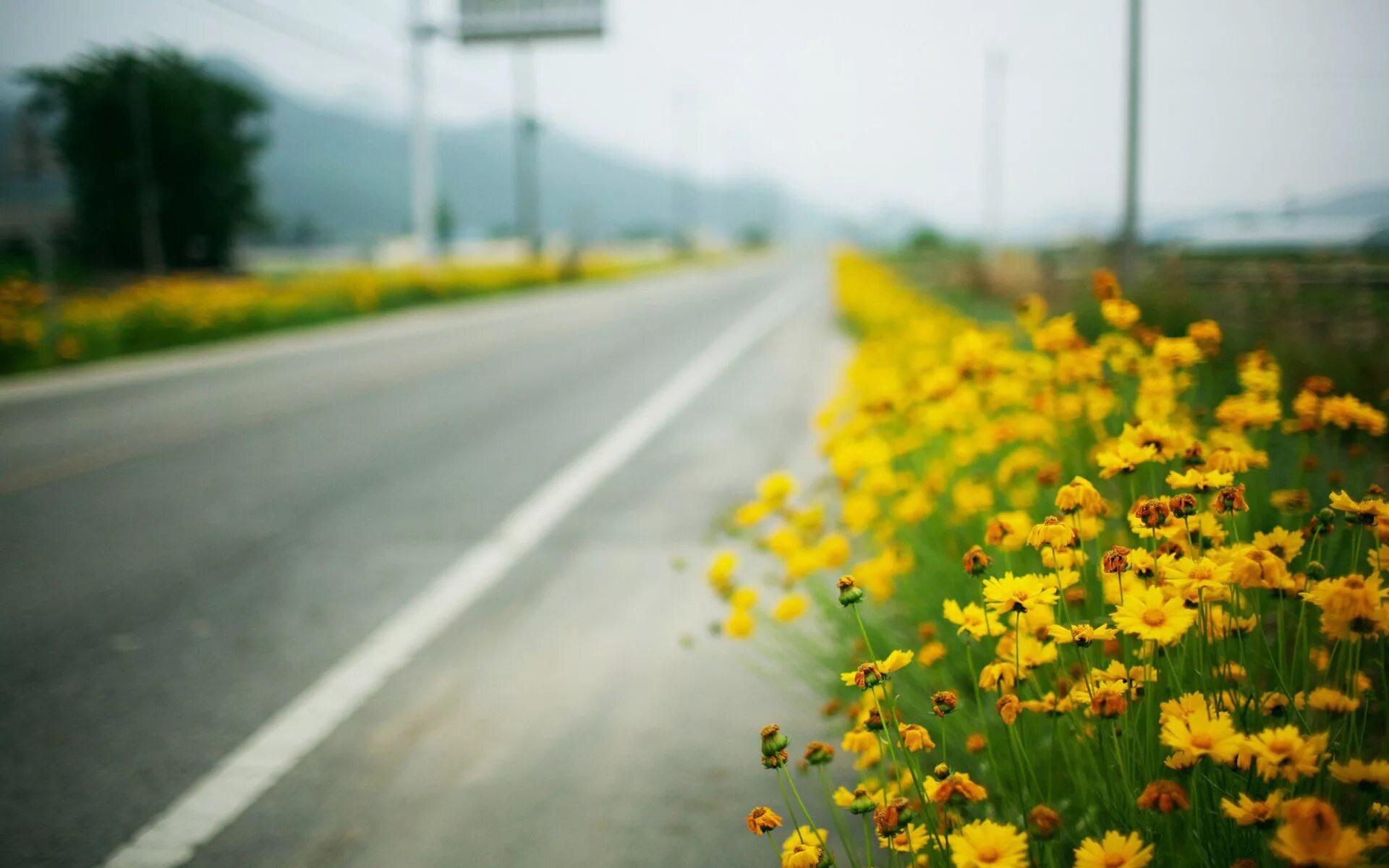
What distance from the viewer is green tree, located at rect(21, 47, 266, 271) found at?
35.6 m

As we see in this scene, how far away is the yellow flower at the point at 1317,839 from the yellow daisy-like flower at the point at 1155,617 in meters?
0.31

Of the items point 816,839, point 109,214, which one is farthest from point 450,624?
point 109,214

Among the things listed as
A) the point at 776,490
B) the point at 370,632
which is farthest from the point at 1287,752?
the point at 370,632

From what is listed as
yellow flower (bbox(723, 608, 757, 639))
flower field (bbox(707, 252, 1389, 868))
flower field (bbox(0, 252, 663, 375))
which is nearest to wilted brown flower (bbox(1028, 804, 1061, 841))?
flower field (bbox(707, 252, 1389, 868))

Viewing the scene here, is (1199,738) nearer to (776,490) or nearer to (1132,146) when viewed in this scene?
(776,490)

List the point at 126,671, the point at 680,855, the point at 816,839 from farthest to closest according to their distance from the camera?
the point at 126,671, the point at 680,855, the point at 816,839

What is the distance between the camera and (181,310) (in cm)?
1484

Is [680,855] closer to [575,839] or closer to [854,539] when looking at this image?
[575,839]

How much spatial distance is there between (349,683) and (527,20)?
21652 millimetres

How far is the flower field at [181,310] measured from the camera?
12.0m

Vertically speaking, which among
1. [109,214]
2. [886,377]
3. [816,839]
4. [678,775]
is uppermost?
[109,214]

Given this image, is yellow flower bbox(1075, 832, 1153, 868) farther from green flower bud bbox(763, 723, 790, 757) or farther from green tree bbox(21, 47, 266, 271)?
green tree bbox(21, 47, 266, 271)

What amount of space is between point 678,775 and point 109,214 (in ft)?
133

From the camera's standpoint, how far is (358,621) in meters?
3.72
